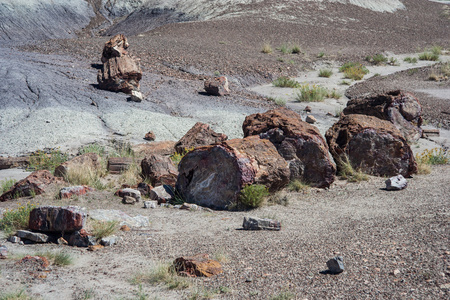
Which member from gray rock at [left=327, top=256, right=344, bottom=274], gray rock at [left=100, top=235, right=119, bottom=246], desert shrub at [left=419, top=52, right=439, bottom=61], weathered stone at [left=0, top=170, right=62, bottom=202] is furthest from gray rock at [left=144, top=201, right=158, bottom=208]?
desert shrub at [left=419, top=52, right=439, bottom=61]

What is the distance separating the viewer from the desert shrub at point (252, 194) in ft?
22.2

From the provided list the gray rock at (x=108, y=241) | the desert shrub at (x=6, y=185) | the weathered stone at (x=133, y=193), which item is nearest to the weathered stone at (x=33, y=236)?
the gray rock at (x=108, y=241)

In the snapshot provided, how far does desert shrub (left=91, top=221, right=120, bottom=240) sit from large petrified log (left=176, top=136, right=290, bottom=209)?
1856 mm

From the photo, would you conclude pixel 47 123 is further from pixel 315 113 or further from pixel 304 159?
pixel 315 113

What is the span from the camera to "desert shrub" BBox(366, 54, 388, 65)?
78.9ft

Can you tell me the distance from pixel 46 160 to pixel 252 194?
484 cm

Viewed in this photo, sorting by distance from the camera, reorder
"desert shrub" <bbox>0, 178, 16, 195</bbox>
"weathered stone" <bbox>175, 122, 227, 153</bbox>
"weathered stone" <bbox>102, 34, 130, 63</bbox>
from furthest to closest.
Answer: "weathered stone" <bbox>102, 34, 130, 63</bbox>, "weathered stone" <bbox>175, 122, 227, 153</bbox>, "desert shrub" <bbox>0, 178, 16, 195</bbox>

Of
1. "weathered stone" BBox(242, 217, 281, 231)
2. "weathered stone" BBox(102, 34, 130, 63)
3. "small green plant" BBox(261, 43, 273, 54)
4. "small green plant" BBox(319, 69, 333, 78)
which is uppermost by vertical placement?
"weathered stone" BBox(102, 34, 130, 63)

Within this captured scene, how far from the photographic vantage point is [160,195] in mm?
7383

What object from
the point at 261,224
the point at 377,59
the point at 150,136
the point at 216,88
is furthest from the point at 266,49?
the point at 261,224

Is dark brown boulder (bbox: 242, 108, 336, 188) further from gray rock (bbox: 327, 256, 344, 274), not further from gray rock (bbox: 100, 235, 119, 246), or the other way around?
gray rock (bbox: 327, 256, 344, 274)

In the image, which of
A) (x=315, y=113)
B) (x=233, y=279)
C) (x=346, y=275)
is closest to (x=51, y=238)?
(x=233, y=279)

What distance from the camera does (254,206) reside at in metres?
6.92

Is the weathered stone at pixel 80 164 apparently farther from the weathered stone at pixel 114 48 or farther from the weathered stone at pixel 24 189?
the weathered stone at pixel 114 48
